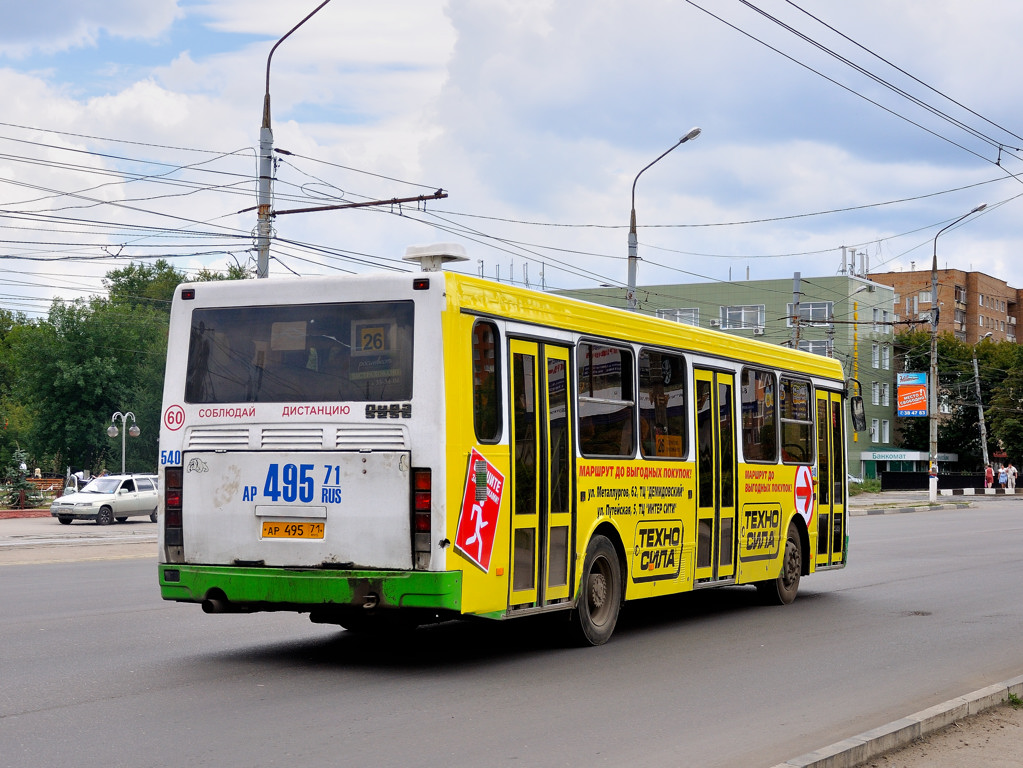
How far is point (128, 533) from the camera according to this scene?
3416 centimetres

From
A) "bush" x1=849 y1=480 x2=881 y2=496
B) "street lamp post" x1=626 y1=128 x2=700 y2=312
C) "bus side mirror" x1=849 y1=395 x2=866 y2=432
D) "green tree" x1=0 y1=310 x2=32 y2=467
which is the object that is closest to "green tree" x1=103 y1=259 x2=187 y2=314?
"green tree" x1=0 y1=310 x2=32 y2=467

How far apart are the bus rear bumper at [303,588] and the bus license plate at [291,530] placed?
0.82ft

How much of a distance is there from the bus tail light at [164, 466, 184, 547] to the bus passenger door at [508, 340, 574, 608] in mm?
2557

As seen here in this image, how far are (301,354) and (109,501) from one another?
3267 centimetres

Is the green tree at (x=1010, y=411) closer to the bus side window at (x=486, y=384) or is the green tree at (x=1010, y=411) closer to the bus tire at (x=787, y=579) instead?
the bus tire at (x=787, y=579)

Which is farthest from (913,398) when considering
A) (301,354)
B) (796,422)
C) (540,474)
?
(301,354)

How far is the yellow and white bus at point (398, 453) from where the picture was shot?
940cm

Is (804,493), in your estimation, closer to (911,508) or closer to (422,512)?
(422,512)

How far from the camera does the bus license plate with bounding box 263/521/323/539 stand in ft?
31.4

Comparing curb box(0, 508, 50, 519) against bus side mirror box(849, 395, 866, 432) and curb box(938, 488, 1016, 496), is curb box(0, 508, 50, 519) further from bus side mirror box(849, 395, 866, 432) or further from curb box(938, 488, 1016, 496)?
curb box(938, 488, 1016, 496)

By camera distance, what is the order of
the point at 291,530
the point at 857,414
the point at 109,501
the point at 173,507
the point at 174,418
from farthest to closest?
the point at 109,501
the point at 857,414
the point at 174,418
the point at 173,507
the point at 291,530

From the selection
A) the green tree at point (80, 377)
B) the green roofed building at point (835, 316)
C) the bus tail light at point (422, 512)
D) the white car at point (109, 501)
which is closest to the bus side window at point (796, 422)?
the bus tail light at point (422, 512)

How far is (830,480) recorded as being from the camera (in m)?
16.5

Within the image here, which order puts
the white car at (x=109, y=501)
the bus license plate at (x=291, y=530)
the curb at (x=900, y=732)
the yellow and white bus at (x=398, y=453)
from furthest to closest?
the white car at (x=109, y=501), the bus license plate at (x=291, y=530), the yellow and white bus at (x=398, y=453), the curb at (x=900, y=732)
